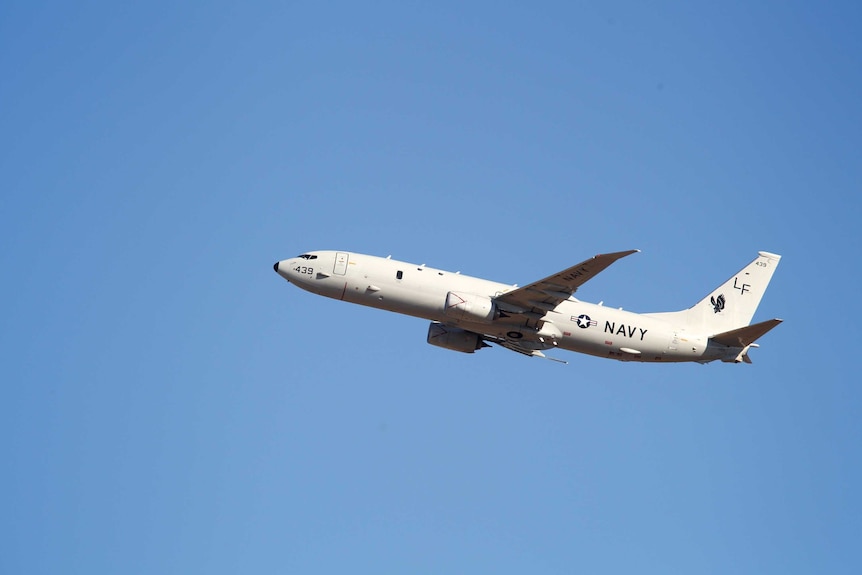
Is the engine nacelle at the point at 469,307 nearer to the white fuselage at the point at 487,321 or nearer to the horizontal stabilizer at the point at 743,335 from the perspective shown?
the white fuselage at the point at 487,321

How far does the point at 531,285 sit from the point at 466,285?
4163 mm

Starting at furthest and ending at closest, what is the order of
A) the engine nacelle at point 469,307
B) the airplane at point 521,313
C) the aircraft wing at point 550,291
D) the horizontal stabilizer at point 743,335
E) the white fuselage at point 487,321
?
the horizontal stabilizer at point 743,335, the white fuselage at point 487,321, the airplane at point 521,313, the engine nacelle at point 469,307, the aircraft wing at point 550,291

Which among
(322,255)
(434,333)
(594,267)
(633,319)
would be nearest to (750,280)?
(633,319)

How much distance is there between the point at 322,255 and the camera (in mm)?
60219

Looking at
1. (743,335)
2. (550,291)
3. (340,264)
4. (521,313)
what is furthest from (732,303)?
(340,264)

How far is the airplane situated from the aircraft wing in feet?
0.18

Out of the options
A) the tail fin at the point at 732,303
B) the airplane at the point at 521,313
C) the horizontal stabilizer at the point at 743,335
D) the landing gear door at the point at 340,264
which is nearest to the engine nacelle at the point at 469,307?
the airplane at the point at 521,313

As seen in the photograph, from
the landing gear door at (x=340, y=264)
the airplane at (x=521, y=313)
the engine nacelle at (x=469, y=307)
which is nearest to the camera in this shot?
the engine nacelle at (x=469, y=307)

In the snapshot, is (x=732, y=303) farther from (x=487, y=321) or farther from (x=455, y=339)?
(x=455, y=339)

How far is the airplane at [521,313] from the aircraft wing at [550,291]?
54 millimetres

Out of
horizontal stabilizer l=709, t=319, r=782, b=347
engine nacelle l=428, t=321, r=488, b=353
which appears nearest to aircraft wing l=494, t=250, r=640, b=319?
engine nacelle l=428, t=321, r=488, b=353

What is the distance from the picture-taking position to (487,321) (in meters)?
58.8

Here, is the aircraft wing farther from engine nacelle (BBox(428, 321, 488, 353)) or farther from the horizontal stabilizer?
the horizontal stabilizer

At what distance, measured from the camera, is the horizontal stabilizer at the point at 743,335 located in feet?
197
